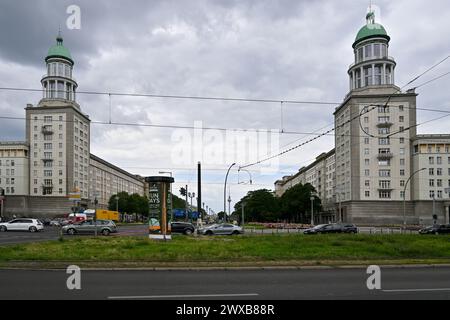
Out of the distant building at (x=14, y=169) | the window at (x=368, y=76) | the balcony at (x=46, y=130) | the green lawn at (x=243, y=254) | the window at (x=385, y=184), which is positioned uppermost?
the window at (x=368, y=76)

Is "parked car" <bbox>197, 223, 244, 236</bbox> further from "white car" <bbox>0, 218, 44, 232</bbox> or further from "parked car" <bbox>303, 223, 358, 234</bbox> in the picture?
"white car" <bbox>0, 218, 44, 232</bbox>

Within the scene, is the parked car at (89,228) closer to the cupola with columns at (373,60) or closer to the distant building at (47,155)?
the distant building at (47,155)

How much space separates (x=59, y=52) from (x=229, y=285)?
109597mm

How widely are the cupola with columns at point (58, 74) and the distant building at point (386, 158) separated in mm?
68192

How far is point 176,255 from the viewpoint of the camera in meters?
18.5

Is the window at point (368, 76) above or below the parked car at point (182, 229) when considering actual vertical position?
above

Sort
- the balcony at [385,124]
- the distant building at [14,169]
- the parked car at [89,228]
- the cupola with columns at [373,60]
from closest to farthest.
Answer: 1. the parked car at [89,228]
2. the balcony at [385,124]
3. the cupola with columns at [373,60]
4. the distant building at [14,169]

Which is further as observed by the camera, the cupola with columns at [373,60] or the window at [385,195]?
the cupola with columns at [373,60]

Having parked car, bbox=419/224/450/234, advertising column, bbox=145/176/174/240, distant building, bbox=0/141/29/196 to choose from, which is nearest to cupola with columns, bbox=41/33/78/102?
distant building, bbox=0/141/29/196

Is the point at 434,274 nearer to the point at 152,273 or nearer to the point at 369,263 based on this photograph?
the point at 369,263

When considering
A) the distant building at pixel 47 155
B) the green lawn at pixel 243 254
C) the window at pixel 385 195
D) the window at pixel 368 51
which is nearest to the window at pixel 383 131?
the window at pixel 385 195

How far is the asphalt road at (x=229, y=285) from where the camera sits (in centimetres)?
997

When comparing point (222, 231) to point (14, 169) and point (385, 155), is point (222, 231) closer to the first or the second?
point (385, 155)

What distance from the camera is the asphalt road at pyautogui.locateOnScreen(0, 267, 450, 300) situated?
9969mm
